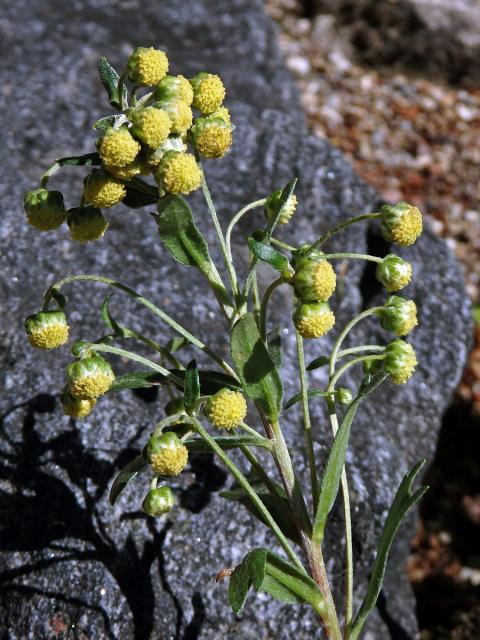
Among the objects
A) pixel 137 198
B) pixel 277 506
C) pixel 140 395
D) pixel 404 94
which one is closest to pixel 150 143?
pixel 137 198

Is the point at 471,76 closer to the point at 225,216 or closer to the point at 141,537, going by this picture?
the point at 225,216

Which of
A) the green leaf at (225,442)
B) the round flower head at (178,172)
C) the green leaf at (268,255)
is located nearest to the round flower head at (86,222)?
the round flower head at (178,172)

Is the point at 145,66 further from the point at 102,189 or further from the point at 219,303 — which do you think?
the point at 219,303

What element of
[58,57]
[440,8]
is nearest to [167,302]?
[58,57]

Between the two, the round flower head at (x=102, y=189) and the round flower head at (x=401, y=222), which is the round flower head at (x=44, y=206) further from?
the round flower head at (x=401, y=222)

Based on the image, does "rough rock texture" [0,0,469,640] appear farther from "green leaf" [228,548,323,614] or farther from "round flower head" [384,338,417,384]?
"round flower head" [384,338,417,384]

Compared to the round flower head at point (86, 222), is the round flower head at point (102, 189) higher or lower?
higher
